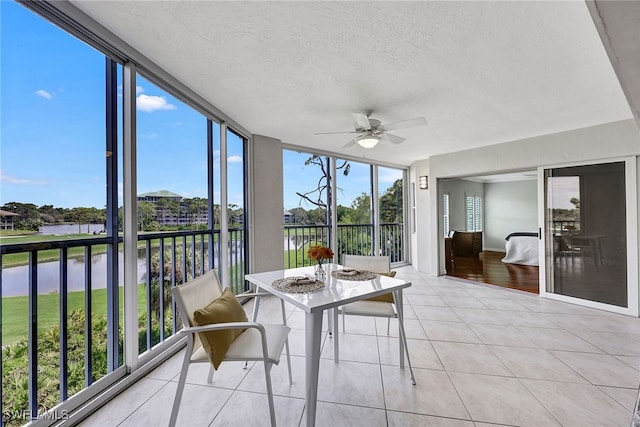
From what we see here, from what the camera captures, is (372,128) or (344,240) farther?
(344,240)

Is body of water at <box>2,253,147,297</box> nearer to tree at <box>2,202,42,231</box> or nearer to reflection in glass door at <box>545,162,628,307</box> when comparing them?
tree at <box>2,202,42,231</box>

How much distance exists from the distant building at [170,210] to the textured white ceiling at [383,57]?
104 centimetres

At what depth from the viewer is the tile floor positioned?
5.11 ft

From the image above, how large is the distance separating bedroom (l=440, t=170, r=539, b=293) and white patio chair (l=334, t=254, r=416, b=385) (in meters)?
3.57

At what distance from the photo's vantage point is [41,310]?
149 cm

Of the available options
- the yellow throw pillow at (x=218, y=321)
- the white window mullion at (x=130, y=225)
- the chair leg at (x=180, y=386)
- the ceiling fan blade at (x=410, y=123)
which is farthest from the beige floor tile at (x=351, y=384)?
the ceiling fan blade at (x=410, y=123)

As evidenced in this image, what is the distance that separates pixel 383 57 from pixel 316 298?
1778 millimetres

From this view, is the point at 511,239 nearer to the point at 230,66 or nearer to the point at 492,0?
the point at 492,0

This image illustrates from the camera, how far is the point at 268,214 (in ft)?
12.7

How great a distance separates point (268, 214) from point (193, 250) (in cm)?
132

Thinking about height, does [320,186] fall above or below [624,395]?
above

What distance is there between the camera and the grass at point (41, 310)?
1298mm

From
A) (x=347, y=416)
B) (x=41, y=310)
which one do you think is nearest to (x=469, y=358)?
(x=347, y=416)

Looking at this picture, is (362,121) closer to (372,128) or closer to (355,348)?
(372,128)
